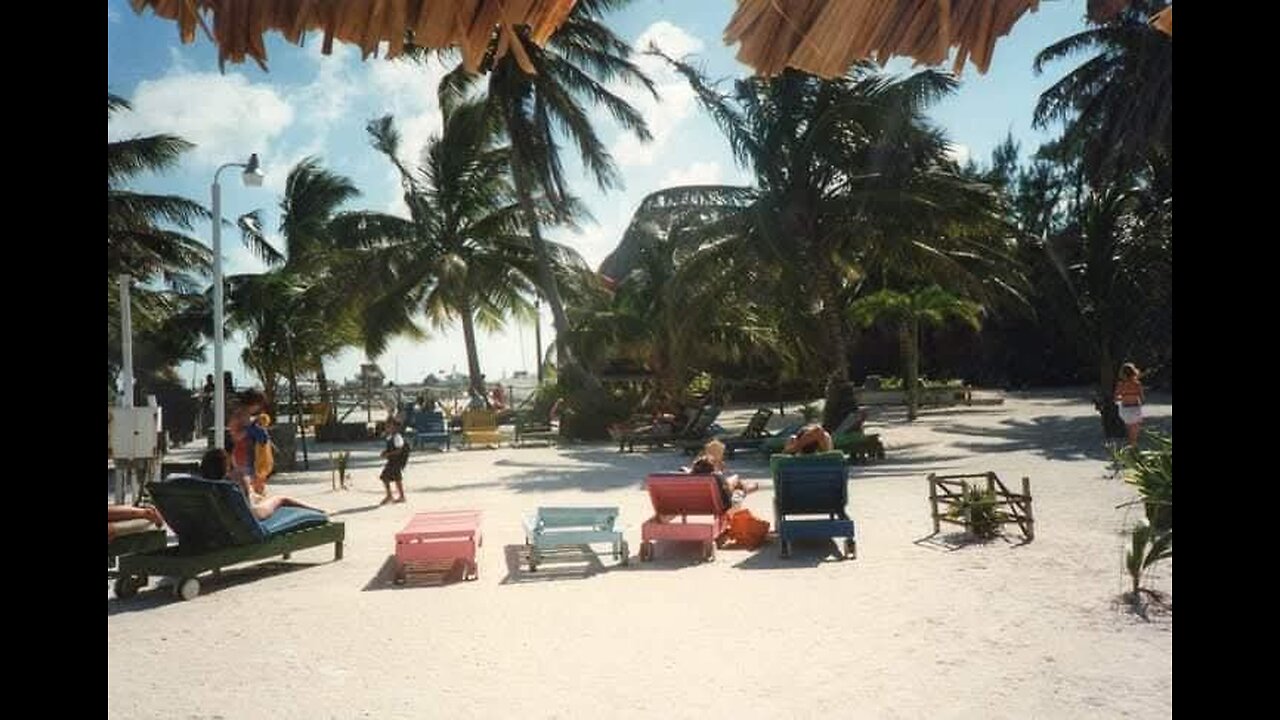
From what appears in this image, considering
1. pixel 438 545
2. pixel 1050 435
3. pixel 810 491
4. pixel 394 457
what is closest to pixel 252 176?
pixel 394 457

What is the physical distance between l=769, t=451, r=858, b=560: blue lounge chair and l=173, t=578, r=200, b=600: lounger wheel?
468 centimetres

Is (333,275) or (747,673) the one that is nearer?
(747,673)

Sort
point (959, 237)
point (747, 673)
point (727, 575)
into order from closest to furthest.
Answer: point (747, 673)
point (727, 575)
point (959, 237)

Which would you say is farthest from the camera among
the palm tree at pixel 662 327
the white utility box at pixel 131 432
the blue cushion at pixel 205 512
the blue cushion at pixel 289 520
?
the palm tree at pixel 662 327

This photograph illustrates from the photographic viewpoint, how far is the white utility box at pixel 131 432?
8.80m

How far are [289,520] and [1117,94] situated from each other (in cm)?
2396

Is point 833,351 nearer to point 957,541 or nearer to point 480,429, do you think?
point 480,429

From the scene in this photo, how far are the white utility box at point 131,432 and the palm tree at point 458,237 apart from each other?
49.7 ft

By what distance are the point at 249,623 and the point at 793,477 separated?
441 cm

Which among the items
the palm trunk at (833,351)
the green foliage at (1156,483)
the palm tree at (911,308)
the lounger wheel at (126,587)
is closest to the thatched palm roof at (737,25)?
the green foliage at (1156,483)

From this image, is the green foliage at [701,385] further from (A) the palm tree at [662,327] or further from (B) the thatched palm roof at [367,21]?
(B) the thatched palm roof at [367,21]
